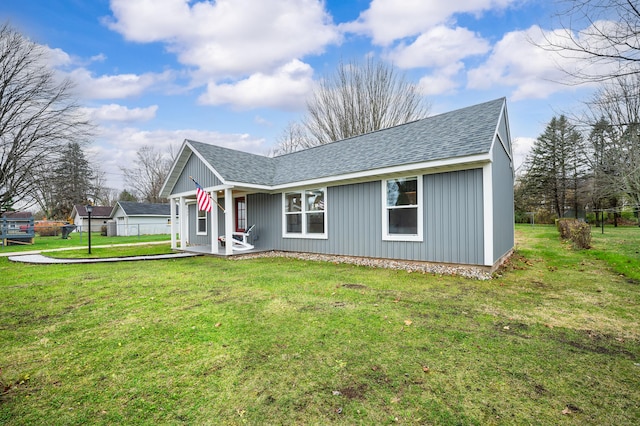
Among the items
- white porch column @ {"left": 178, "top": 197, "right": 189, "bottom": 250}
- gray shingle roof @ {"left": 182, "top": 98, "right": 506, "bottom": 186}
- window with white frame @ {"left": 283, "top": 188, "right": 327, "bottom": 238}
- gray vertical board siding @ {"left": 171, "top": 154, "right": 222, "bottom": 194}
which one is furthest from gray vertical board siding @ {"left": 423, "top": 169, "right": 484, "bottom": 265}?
white porch column @ {"left": 178, "top": 197, "right": 189, "bottom": 250}

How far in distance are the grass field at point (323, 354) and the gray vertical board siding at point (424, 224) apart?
132 cm

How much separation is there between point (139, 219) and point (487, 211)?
1235 inches

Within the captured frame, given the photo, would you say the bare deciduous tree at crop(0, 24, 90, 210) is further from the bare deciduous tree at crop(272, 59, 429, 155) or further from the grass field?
the bare deciduous tree at crop(272, 59, 429, 155)

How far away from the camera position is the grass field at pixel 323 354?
215cm

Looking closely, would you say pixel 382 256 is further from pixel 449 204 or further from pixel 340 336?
pixel 340 336

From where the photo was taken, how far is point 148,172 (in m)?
38.2

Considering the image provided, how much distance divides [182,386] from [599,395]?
11.2ft

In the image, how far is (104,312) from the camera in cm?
445

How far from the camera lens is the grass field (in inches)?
84.5

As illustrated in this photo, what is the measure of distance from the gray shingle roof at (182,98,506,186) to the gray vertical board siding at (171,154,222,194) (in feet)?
1.79

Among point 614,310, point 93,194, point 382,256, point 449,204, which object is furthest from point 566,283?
point 93,194

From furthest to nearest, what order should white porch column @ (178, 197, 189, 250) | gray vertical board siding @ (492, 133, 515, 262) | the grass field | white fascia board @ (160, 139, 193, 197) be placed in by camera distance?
white porch column @ (178, 197, 189, 250), white fascia board @ (160, 139, 193, 197), gray vertical board siding @ (492, 133, 515, 262), the grass field

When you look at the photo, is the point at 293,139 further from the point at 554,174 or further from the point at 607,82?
the point at 554,174

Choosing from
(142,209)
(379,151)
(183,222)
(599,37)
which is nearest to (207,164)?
(183,222)
